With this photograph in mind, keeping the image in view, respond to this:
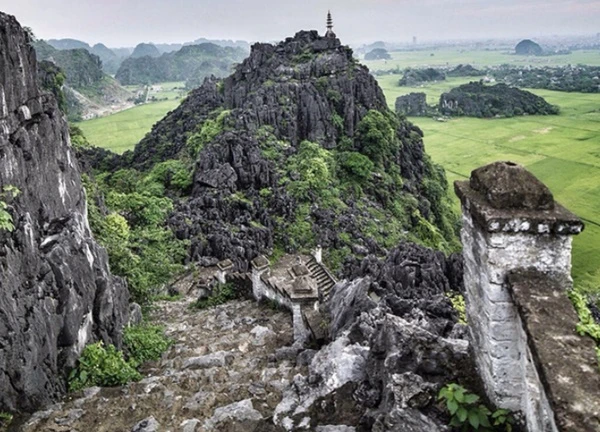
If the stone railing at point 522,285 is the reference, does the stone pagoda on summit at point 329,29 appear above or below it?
above

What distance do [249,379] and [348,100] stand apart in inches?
1478

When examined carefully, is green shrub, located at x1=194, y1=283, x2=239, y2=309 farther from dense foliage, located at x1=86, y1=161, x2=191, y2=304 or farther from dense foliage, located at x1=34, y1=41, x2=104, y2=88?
dense foliage, located at x1=34, y1=41, x2=104, y2=88

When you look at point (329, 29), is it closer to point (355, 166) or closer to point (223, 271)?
point (355, 166)

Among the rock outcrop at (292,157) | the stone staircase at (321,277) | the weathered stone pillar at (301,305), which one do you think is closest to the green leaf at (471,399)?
the weathered stone pillar at (301,305)

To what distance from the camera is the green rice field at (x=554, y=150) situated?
159 feet

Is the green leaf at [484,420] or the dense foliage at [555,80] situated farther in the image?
the dense foliage at [555,80]

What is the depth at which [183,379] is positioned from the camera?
11609 millimetres

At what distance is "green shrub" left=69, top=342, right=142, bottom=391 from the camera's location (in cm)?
1162

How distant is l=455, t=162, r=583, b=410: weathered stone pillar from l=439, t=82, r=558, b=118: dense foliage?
110370mm

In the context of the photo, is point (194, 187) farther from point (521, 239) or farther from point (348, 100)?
point (521, 239)

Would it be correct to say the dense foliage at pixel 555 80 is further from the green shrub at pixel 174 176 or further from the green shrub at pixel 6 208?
the green shrub at pixel 6 208

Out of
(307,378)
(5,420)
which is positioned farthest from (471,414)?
(5,420)

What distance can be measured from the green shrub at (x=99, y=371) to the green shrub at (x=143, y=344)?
102 cm

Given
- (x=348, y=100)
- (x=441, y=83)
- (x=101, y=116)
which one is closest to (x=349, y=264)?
(x=348, y=100)
